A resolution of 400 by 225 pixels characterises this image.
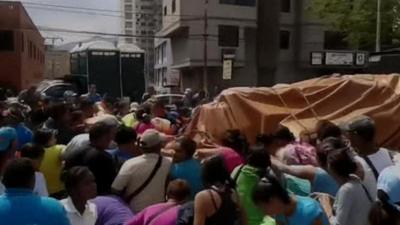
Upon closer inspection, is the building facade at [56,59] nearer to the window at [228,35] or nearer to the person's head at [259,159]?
the window at [228,35]

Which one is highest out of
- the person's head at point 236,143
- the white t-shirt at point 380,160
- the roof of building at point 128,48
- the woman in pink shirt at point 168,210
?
the roof of building at point 128,48

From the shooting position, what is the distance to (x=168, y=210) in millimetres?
5539

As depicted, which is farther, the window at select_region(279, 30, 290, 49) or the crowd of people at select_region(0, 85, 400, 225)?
the window at select_region(279, 30, 290, 49)

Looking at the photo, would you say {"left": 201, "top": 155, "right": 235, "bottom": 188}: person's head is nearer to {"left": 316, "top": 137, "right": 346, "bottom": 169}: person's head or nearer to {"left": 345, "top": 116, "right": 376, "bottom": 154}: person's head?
{"left": 316, "top": 137, "right": 346, "bottom": 169}: person's head

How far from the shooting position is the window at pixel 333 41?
51.2 m

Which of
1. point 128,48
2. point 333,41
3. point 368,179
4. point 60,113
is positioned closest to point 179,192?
point 368,179

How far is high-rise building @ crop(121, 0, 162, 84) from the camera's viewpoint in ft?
262

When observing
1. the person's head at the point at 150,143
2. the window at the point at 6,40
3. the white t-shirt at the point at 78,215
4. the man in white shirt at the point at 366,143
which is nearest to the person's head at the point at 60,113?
the person's head at the point at 150,143

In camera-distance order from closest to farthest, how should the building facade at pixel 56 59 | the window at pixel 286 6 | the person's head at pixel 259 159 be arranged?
the person's head at pixel 259 159 → the window at pixel 286 6 → the building facade at pixel 56 59

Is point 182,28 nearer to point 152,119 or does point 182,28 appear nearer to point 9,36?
point 9,36

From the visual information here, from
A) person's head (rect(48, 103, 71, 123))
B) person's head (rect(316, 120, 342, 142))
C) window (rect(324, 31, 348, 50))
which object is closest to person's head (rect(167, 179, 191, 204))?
person's head (rect(316, 120, 342, 142))

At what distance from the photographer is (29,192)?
181 inches

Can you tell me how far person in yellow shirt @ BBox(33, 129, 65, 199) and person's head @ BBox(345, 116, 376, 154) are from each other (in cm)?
324

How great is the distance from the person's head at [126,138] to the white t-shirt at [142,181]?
665mm
